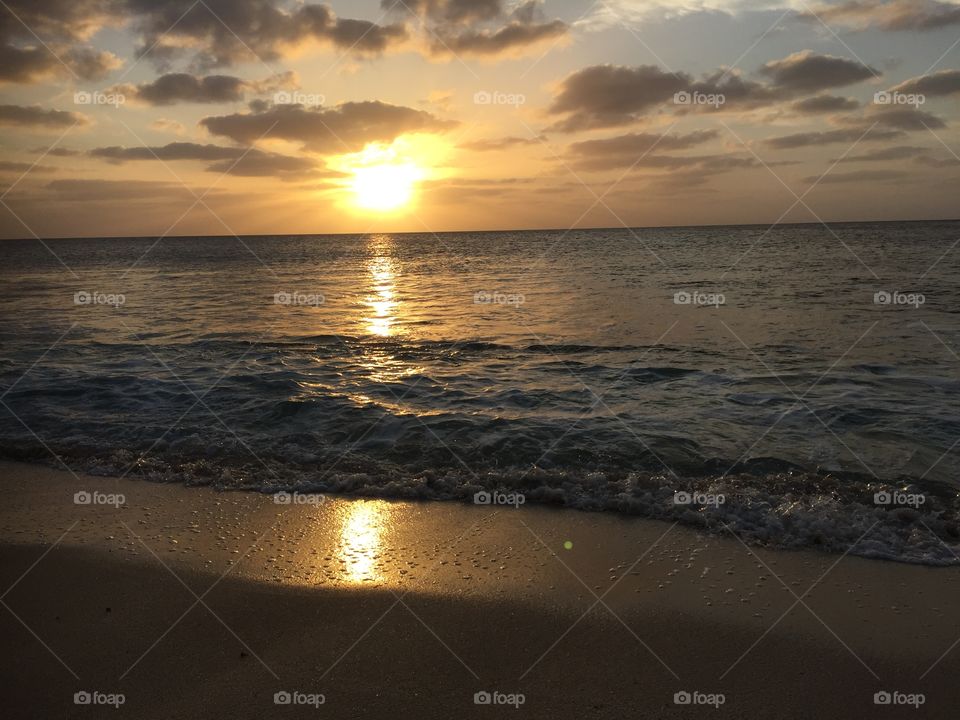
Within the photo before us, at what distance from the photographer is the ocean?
7.20m

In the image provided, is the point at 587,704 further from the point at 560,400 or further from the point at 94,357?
the point at 94,357

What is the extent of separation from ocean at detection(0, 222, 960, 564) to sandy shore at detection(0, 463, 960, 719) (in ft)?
2.80

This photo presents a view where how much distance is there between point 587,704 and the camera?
378 centimetres

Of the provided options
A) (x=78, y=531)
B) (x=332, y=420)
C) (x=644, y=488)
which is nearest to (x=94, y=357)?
(x=332, y=420)

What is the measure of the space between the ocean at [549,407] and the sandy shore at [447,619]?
0.85m

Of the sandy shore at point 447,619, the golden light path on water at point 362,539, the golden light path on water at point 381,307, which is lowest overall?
the sandy shore at point 447,619

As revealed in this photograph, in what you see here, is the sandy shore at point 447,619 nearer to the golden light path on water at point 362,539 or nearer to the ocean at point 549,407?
the golden light path on water at point 362,539

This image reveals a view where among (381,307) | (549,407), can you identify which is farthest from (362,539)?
(381,307)

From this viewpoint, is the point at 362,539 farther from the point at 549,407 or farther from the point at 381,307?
the point at 381,307

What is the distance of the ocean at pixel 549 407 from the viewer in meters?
7.20

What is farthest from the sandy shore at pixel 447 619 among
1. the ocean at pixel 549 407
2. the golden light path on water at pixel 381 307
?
the golden light path on water at pixel 381 307

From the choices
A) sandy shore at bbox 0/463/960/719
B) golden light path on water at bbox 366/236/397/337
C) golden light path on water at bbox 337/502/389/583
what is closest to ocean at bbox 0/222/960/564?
golden light path on water at bbox 366/236/397/337

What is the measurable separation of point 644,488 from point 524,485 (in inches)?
55.9

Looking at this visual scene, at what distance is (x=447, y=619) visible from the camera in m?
4.68
